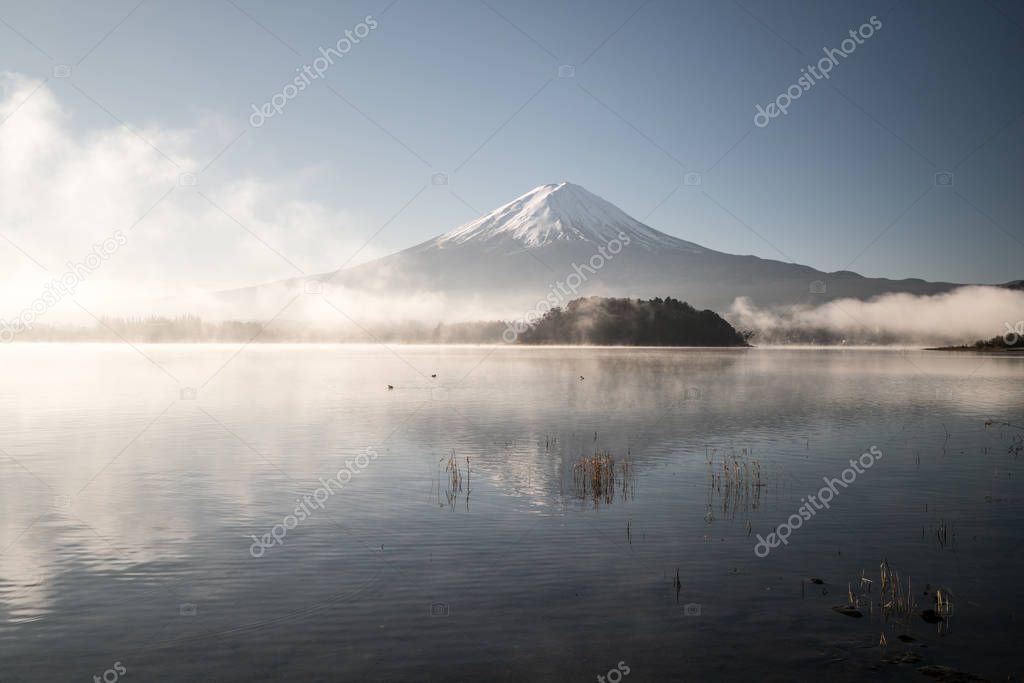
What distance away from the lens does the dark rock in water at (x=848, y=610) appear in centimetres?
1292

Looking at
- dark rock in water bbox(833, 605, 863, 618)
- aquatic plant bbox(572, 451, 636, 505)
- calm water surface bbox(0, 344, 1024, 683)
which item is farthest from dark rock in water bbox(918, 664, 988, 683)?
aquatic plant bbox(572, 451, 636, 505)

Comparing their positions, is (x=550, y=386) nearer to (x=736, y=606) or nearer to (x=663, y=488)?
(x=663, y=488)

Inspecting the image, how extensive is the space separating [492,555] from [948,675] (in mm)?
8698

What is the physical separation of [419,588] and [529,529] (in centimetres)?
494

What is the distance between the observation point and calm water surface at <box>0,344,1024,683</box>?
446 inches

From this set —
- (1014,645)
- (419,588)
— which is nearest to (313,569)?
(419,588)

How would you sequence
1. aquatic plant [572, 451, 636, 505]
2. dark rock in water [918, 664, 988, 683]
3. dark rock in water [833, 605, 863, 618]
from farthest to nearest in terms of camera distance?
aquatic plant [572, 451, 636, 505] → dark rock in water [833, 605, 863, 618] → dark rock in water [918, 664, 988, 683]

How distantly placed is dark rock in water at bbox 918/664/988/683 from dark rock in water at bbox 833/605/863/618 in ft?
6.46

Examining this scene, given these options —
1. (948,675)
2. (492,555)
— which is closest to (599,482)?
(492,555)

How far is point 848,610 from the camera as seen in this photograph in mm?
13078

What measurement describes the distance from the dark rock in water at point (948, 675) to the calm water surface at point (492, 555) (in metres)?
0.21

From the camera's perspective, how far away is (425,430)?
39.8 meters

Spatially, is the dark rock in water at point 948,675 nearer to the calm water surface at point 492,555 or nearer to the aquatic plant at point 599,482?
the calm water surface at point 492,555

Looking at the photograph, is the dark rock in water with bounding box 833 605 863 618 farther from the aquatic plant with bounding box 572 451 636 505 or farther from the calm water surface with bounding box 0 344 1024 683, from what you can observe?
the aquatic plant with bounding box 572 451 636 505
